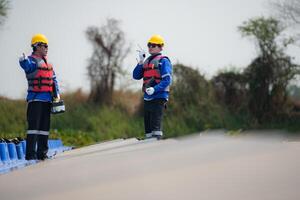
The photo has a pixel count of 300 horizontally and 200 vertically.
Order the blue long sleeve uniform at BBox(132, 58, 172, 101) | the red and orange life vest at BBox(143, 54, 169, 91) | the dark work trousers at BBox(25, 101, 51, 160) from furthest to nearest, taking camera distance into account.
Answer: the red and orange life vest at BBox(143, 54, 169, 91)
the blue long sleeve uniform at BBox(132, 58, 172, 101)
the dark work trousers at BBox(25, 101, 51, 160)

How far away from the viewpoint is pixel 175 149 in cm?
597

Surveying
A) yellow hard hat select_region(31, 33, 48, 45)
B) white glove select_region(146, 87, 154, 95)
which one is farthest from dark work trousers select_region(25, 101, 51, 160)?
white glove select_region(146, 87, 154, 95)

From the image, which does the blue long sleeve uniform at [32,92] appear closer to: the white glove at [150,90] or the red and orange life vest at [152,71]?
the white glove at [150,90]

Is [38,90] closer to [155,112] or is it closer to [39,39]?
[39,39]

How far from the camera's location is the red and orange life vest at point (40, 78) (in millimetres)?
8516

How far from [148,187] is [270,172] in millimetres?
869

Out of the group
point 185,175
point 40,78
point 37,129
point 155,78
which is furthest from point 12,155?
point 185,175

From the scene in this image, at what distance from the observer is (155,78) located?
970cm

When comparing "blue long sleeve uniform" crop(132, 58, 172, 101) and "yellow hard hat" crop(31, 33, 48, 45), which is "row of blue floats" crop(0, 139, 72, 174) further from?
"blue long sleeve uniform" crop(132, 58, 172, 101)

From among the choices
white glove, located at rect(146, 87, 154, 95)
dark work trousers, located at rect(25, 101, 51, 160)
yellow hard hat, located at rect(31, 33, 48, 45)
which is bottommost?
dark work trousers, located at rect(25, 101, 51, 160)

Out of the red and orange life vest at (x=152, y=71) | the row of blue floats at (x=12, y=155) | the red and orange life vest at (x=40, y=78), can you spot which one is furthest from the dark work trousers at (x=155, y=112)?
the row of blue floats at (x=12, y=155)

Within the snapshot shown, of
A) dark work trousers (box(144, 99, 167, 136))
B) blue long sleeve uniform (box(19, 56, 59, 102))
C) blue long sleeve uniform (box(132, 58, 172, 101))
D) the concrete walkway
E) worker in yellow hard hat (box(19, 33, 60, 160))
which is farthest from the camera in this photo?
dark work trousers (box(144, 99, 167, 136))

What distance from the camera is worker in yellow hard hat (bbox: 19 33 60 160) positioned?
8508 millimetres

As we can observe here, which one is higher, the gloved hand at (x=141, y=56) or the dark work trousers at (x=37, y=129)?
the gloved hand at (x=141, y=56)
